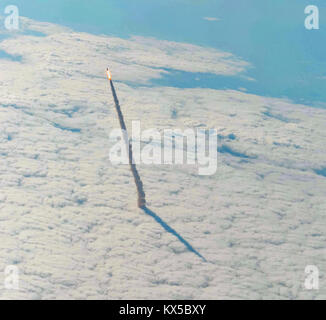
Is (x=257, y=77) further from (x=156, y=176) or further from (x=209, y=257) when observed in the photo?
(x=209, y=257)

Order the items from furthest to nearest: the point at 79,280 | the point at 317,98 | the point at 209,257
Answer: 1. the point at 317,98
2. the point at 209,257
3. the point at 79,280

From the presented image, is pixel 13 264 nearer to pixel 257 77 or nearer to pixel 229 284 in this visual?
pixel 229 284

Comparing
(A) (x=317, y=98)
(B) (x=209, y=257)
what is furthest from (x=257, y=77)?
(B) (x=209, y=257)

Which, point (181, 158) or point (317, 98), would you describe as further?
point (317, 98)

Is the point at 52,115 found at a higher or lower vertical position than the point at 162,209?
higher

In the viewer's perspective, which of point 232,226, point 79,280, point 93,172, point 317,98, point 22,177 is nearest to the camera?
point 79,280

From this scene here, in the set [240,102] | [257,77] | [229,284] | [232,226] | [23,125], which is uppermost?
[257,77]

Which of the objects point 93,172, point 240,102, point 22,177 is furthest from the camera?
point 240,102

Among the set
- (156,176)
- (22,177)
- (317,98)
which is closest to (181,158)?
(156,176)

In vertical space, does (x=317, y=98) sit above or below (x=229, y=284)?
above
